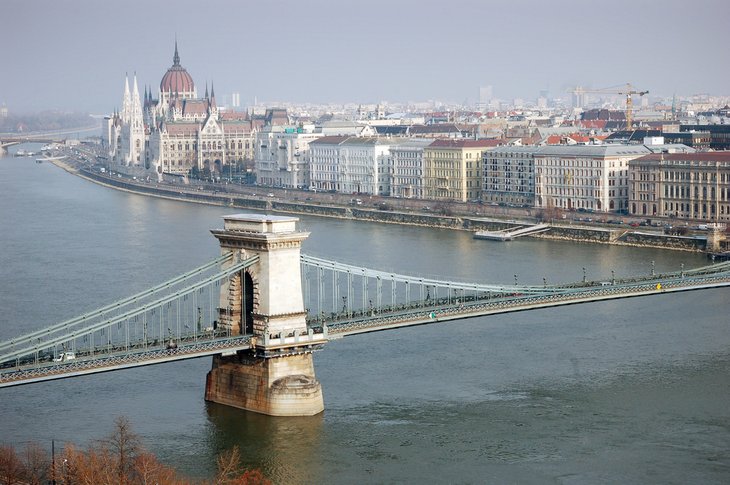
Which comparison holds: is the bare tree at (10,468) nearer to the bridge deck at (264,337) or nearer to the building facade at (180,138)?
the bridge deck at (264,337)

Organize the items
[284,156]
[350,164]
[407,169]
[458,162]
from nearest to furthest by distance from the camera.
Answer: [458,162] < [407,169] < [350,164] < [284,156]

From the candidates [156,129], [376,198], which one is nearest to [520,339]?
[376,198]

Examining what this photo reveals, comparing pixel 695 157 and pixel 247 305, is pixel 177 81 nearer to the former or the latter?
pixel 695 157

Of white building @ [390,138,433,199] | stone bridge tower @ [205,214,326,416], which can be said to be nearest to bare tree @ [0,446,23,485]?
stone bridge tower @ [205,214,326,416]

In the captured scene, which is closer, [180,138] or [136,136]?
[180,138]

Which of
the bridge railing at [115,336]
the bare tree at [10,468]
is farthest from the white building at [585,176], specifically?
the bare tree at [10,468]

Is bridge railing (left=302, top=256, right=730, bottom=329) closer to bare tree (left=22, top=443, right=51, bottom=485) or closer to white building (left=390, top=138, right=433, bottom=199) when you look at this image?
bare tree (left=22, top=443, right=51, bottom=485)

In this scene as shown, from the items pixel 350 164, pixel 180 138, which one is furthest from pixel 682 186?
pixel 180 138
